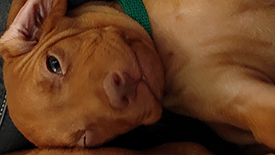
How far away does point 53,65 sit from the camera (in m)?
1.07

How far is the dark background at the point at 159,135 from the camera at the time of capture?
1485mm

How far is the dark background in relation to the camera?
1.49m

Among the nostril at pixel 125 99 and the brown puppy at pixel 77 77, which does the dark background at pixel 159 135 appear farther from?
the nostril at pixel 125 99

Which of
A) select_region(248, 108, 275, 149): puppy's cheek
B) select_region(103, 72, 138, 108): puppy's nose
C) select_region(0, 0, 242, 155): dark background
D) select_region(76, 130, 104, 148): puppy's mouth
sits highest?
select_region(103, 72, 138, 108): puppy's nose

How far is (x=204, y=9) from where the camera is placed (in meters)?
1.21

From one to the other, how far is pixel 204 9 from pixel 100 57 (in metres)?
0.55

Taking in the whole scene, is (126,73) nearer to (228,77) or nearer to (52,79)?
(52,79)

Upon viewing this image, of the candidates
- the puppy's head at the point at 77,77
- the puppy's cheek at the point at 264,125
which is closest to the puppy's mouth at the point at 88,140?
the puppy's head at the point at 77,77

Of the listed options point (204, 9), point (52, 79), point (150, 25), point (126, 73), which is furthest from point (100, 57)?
point (204, 9)

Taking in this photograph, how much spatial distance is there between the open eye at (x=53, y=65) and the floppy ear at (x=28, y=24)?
16 cm

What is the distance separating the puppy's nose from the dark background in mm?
509

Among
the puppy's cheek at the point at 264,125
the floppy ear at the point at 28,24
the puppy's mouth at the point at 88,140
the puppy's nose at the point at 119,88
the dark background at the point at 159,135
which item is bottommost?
the dark background at the point at 159,135

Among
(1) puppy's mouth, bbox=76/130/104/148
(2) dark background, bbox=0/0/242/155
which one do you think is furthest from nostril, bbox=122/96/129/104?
(2) dark background, bbox=0/0/242/155

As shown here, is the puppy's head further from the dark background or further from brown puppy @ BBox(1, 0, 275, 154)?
the dark background
